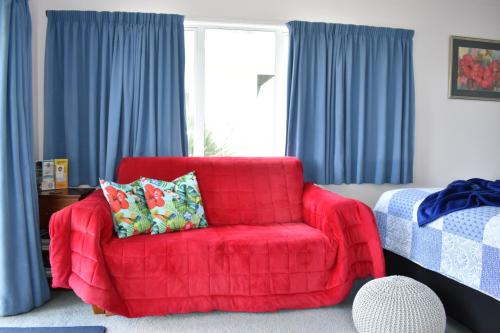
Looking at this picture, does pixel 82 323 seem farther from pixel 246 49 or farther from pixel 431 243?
pixel 246 49

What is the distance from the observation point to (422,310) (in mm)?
1729

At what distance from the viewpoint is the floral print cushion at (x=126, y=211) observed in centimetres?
220

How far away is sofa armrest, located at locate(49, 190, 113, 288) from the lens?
75.2 inches

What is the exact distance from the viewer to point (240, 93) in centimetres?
326

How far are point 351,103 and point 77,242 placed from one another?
2361 mm

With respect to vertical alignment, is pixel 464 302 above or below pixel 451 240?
below

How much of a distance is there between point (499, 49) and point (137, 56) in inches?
131

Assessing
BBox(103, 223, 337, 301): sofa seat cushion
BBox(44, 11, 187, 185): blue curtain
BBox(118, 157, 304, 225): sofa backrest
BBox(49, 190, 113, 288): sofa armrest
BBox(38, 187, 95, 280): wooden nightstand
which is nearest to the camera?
BBox(49, 190, 113, 288): sofa armrest

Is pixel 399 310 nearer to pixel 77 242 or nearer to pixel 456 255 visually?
pixel 456 255

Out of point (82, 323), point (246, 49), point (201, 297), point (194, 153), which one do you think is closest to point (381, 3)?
point (246, 49)

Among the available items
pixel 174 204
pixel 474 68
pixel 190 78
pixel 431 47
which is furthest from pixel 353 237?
pixel 474 68

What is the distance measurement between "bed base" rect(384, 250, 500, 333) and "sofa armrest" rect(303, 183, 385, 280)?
0.82 feet

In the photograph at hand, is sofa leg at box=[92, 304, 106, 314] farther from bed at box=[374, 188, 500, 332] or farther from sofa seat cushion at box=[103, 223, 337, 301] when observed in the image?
bed at box=[374, 188, 500, 332]

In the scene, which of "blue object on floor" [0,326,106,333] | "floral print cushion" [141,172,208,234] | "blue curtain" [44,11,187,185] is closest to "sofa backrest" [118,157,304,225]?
"floral print cushion" [141,172,208,234]
